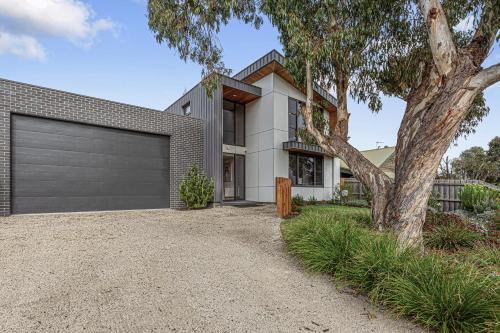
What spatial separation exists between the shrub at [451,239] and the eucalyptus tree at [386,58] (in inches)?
31.6

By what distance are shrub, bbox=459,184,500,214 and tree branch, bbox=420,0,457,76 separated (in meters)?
5.88

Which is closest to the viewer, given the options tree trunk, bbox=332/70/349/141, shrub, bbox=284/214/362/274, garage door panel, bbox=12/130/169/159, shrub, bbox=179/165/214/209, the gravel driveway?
the gravel driveway

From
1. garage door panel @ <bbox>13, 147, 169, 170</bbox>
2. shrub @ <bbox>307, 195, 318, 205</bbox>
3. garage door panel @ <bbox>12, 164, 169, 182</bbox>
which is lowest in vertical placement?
shrub @ <bbox>307, 195, 318, 205</bbox>

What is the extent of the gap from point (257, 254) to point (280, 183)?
4093 millimetres

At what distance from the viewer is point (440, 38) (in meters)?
4.40

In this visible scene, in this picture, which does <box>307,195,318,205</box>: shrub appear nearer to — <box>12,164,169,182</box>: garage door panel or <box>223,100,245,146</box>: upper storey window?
<box>223,100,245,146</box>: upper storey window

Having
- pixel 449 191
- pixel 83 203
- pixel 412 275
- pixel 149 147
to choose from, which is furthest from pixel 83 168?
pixel 449 191

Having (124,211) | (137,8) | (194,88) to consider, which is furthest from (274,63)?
(124,211)

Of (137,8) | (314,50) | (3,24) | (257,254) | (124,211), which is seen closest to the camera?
(257,254)

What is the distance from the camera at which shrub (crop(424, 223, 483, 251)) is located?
4.73 metres

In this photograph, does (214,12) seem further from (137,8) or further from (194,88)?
(194,88)

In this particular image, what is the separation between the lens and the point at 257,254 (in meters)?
4.17

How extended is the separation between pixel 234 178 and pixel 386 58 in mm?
8426

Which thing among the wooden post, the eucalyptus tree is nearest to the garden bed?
the eucalyptus tree
